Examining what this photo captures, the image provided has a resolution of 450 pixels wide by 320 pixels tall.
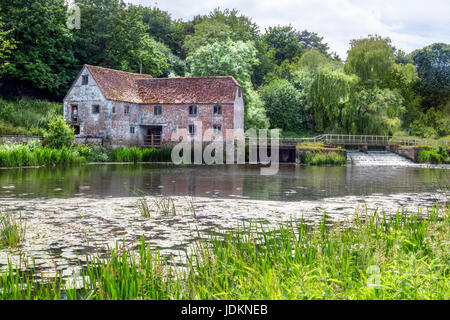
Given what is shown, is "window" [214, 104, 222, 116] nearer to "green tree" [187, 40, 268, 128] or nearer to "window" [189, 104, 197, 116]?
"window" [189, 104, 197, 116]

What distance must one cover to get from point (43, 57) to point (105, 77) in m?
7.83

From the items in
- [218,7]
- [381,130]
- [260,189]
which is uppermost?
[218,7]

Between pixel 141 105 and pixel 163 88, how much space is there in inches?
115

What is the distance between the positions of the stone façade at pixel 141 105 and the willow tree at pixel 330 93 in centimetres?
791

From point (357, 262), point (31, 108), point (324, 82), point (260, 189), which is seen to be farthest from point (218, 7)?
point (357, 262)

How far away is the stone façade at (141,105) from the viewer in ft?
152

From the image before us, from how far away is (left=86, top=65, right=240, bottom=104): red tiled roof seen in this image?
47.1m

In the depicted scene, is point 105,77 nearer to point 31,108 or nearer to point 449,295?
point 31,108

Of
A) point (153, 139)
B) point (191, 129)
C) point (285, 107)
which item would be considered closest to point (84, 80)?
point (153, 139)

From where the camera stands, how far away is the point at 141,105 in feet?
164

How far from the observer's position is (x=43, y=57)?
50.2 metres

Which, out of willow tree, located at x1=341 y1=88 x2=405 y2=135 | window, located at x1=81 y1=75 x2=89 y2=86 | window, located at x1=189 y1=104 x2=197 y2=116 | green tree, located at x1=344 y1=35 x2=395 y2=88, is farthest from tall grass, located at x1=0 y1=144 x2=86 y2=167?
green tree, located at x1=344 y1=35 x2=395 y2=88

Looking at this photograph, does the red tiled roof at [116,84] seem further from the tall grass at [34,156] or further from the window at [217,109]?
the tall grass at [34,156]
